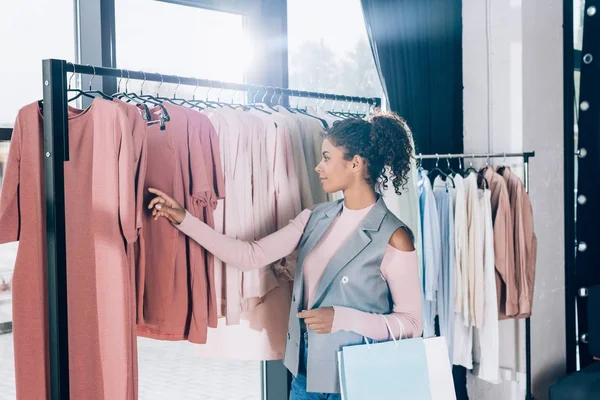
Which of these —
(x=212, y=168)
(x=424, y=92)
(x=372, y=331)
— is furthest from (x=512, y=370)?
(x=212, y=168)

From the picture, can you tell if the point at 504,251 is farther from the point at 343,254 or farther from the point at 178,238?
the point at 178,238

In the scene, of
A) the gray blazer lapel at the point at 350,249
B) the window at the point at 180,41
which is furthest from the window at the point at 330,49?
the gray blazer lapel at the point at 350,249

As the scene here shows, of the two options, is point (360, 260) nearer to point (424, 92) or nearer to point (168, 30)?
point (168, 30)

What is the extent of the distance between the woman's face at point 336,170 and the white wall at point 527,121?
1573mm

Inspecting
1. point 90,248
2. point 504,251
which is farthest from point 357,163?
point 504,251

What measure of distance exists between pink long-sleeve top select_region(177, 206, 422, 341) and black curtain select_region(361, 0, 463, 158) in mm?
1339

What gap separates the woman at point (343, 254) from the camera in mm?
1793

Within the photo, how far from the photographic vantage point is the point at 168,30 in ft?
8.33

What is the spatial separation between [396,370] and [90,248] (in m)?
0.87

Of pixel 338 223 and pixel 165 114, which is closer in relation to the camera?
pixel 165 114

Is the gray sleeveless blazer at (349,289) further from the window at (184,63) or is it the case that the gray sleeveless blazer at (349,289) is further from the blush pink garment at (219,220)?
the window at (184,63)

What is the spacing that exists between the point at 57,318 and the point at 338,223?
817mm

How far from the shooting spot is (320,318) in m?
1.76

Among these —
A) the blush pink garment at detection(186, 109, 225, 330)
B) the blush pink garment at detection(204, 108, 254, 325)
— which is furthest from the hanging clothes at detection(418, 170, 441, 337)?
the blush pink garment at detection(186, 109, 225, 330)
